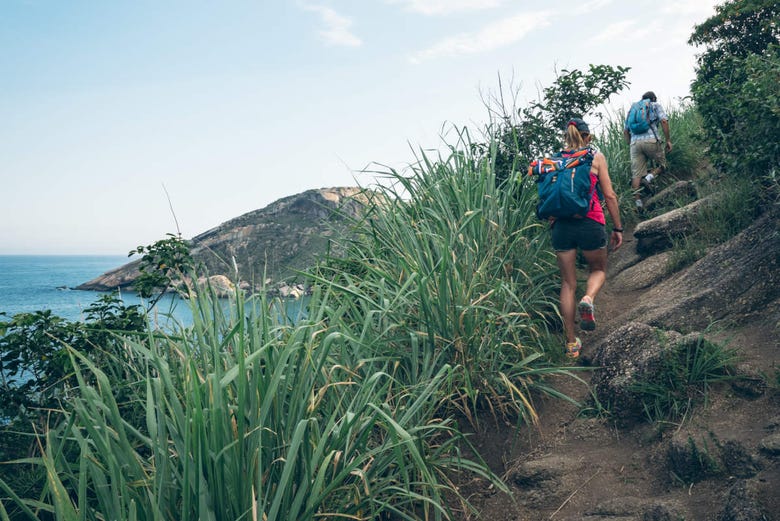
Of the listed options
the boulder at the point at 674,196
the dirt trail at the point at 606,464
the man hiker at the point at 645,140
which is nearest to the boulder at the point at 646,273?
the boulder at the point at 674,196

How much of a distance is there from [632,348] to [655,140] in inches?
186

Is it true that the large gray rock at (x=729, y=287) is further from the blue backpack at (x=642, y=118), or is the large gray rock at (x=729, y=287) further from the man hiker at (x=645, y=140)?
the blue backpack at (x=642, y=118)

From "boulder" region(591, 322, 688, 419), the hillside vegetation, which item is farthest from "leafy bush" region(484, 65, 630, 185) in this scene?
"boulder" region(591, 322, 688, 419)

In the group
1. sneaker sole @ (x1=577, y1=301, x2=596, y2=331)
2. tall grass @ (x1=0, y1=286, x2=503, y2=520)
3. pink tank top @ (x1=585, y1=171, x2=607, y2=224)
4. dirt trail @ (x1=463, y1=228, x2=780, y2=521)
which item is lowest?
dirt trail @ (x1=463, y1=228, x2=780, y2=521)

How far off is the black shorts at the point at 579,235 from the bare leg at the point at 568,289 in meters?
0.08

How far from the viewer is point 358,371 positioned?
150 inches

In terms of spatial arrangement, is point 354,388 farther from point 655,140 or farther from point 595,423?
point 655,140

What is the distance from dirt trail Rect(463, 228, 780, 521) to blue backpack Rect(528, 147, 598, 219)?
4.92 feet

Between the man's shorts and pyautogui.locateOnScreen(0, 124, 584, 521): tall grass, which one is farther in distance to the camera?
the man's shorts

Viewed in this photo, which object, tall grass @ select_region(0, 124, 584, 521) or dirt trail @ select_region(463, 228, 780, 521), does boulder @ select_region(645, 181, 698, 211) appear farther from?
dirt trail @ select_region(463, 228, 780, 521)

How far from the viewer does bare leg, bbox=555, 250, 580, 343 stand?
487 cm

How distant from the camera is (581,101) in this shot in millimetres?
7453

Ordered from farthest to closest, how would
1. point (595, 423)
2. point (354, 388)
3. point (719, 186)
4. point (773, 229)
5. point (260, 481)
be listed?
1. point (719, 186)
2. point (773, 229)
3. point (595, 423)
4. point (354, 388)
5. point (260, 481)

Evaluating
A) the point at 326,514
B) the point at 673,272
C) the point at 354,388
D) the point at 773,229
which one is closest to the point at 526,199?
the point at 673,272
